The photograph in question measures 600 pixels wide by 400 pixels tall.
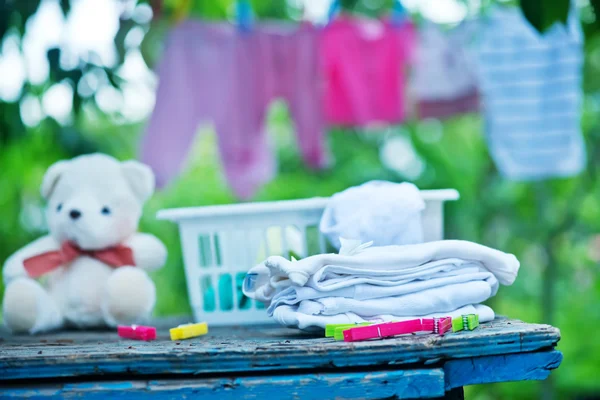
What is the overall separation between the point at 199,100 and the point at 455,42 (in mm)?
1028

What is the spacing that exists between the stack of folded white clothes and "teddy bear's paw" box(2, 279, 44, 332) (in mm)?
553

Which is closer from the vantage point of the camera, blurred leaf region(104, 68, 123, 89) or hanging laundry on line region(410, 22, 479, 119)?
blurred leaf region(104, 68, 123, 89)

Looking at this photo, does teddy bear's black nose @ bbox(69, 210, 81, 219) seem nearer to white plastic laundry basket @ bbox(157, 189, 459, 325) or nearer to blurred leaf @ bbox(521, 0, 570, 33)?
white plastic laundry basket @ bbox(157, 189, 459, 325)

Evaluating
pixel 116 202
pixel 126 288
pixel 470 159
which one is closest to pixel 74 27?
pixel 116 202

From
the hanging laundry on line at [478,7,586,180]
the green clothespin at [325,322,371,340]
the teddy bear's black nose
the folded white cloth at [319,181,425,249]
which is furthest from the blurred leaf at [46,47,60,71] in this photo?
the hanging laundry on line at [478,7,586,180]

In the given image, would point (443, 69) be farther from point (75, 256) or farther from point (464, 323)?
point (464, 323)

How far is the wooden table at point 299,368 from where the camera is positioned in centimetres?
88

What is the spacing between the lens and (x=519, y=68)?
262 cm

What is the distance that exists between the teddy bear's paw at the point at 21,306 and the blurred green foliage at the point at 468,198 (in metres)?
1.69

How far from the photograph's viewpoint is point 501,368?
0.92m

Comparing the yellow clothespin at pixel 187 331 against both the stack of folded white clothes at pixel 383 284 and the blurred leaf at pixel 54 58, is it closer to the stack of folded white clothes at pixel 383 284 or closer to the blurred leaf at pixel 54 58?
the stack of folded white clothes at pixel 383 284

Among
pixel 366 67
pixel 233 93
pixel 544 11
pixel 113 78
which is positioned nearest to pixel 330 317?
pixel 544 11

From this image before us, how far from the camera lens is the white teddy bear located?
1425mm

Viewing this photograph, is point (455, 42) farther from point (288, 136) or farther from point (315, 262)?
point (288, 136)
